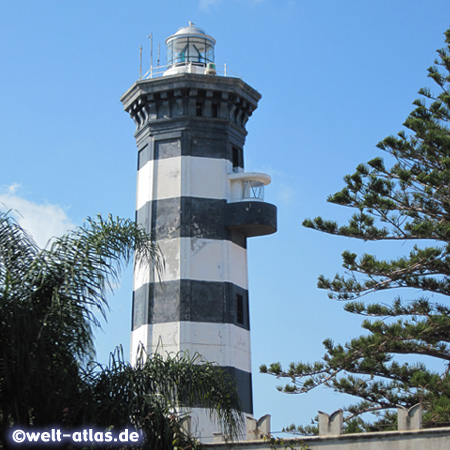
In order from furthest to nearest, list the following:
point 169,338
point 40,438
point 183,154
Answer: point 183,154 → point 169,338 → point 40,438

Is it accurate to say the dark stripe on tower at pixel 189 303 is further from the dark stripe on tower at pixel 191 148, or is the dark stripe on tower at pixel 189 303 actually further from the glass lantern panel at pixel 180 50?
the glass lantern panel at pixel 180 50

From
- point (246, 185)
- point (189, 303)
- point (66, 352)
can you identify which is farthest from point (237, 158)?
point (66, 352)

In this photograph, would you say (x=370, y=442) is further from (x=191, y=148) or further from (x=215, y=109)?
(x=215, y=109)

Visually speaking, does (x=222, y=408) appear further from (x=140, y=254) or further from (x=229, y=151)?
(x=229, y=151)

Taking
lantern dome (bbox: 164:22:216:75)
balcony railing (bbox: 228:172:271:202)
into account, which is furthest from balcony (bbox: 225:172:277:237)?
lantern dome (bbox: 164:22:216:75)

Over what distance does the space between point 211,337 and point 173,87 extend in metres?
6.81

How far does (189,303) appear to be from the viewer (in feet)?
69.8

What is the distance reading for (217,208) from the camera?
2238cm

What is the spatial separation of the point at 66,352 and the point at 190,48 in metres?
17.2

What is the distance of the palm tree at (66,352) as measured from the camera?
9.54 m

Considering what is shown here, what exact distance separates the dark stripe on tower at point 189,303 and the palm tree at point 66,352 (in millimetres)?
10600

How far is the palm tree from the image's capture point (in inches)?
376

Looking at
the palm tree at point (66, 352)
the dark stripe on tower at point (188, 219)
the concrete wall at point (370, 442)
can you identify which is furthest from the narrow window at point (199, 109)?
the palm tree at point (66, 352)

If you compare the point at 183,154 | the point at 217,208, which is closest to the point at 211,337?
the point at 217,208
